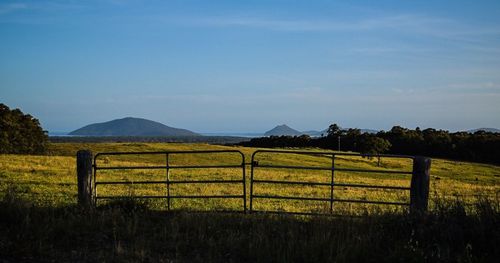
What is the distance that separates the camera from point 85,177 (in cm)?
1225

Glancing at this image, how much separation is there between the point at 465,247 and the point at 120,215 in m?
6.80

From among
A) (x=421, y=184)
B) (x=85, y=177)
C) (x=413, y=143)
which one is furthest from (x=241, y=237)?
(x=413, y=143)

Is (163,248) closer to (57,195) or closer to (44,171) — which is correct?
(57,195)

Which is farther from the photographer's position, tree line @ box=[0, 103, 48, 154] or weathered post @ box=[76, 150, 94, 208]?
tree line @ box=[0, 103, 48, 154]

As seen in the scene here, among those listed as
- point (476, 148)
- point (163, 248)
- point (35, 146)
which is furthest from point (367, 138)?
point (163, 248)

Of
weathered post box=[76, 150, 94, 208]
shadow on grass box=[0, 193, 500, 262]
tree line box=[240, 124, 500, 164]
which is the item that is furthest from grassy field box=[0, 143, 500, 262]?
tree line box=[240, 124, 500, 164]

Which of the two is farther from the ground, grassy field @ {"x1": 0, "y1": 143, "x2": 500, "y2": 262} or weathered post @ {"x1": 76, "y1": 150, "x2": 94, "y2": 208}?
weathered post @ {"x1": 76, "y1": 150, "x2": 94, "y2": 208}

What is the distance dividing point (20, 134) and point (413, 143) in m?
87.9

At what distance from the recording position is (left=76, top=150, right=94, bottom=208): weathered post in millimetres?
12164

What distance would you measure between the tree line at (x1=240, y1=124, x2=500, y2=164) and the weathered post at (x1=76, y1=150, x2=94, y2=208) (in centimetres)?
9447

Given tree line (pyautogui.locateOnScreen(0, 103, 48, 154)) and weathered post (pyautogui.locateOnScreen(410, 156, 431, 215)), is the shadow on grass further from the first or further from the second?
tree line (pyautogui.locateOnScreen(0, 103, 48, 154))

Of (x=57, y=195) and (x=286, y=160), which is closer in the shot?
(x=57, y=195)

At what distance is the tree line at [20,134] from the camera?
70.3 m

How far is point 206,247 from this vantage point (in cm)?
876
